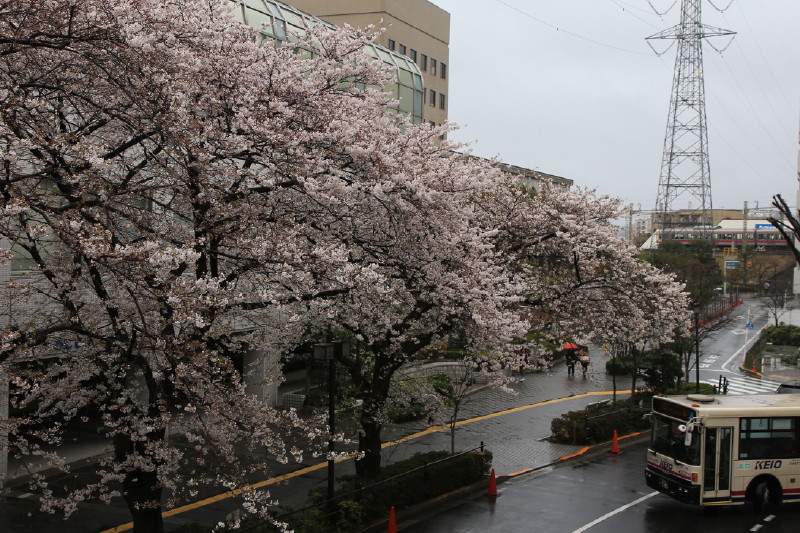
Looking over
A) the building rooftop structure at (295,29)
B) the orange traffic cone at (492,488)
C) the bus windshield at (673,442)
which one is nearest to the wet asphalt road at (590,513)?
the orange traffic cone at (492,488)

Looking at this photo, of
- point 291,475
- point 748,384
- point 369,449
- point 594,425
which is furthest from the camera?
point 748,384

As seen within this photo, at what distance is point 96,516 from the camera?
55.3 feet

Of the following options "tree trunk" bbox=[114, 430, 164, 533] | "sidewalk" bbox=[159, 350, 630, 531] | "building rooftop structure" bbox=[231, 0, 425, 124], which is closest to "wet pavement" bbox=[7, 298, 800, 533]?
"sidewalk" bbox=[159, 350, 630, 531]

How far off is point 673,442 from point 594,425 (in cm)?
805

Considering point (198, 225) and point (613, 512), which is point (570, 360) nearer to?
point (613, 512)

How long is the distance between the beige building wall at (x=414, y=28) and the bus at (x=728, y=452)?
Result: 4240 cm

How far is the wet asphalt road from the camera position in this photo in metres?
17.2

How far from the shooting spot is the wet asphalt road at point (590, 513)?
17219 mm

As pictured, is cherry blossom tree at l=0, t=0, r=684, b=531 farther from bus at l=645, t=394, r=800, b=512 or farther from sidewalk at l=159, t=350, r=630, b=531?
bus at l=645, t=394, r=800, b=512

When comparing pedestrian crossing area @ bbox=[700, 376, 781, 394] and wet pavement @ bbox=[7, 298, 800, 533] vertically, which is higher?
pedestrian crossing area @ bbox=[700, 376, 781, 394]

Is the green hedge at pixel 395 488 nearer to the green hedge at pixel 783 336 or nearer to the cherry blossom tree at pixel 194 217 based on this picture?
the cherry blossom tree at pixel 194 217

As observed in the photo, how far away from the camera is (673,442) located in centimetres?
1856

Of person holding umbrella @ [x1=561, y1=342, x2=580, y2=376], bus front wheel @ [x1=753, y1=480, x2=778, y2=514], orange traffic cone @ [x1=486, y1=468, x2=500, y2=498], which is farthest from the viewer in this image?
person holding umbrella @ [x1=561, y1=342, x2=580, y2=376]

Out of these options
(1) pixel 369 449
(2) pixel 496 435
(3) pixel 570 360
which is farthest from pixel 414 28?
(1) pixel 369 449
